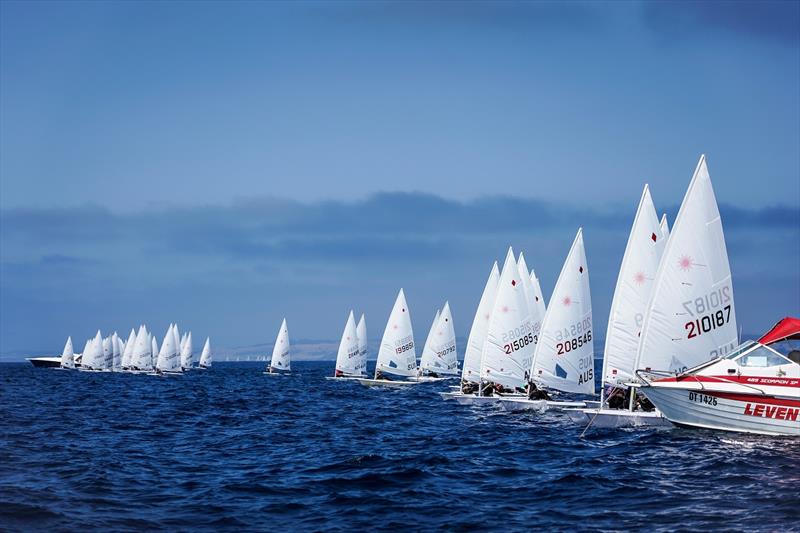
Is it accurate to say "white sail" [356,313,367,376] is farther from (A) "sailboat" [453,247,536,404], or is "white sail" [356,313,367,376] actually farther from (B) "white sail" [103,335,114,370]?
(B) "white sail" [103,335,114,370]

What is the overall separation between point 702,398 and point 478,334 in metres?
27.3

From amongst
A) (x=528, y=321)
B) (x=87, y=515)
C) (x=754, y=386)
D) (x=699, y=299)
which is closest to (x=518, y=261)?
(x=528, y=321)

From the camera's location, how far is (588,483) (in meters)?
21.8

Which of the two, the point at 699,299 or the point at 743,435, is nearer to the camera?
the point at 743,435

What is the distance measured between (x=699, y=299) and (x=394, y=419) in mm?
17144

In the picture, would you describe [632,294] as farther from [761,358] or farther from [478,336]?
[478,336]

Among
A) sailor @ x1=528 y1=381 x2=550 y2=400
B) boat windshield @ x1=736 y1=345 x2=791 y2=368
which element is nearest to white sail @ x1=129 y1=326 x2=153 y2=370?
sailor @ x1=528 y1=381 x2=550 y2=400

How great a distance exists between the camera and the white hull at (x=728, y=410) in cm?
2866

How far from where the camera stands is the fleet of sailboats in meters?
29.6

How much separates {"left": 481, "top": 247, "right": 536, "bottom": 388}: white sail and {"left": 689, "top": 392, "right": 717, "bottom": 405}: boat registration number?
1851 centimetres

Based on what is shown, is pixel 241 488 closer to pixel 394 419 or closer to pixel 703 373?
pixel 703 373

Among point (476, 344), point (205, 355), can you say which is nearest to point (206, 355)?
point (205, 355)

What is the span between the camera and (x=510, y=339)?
48438 millimetres

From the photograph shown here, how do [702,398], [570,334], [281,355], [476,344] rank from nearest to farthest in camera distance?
[702,398] < [570,334] < [476,344] < [281,355]
